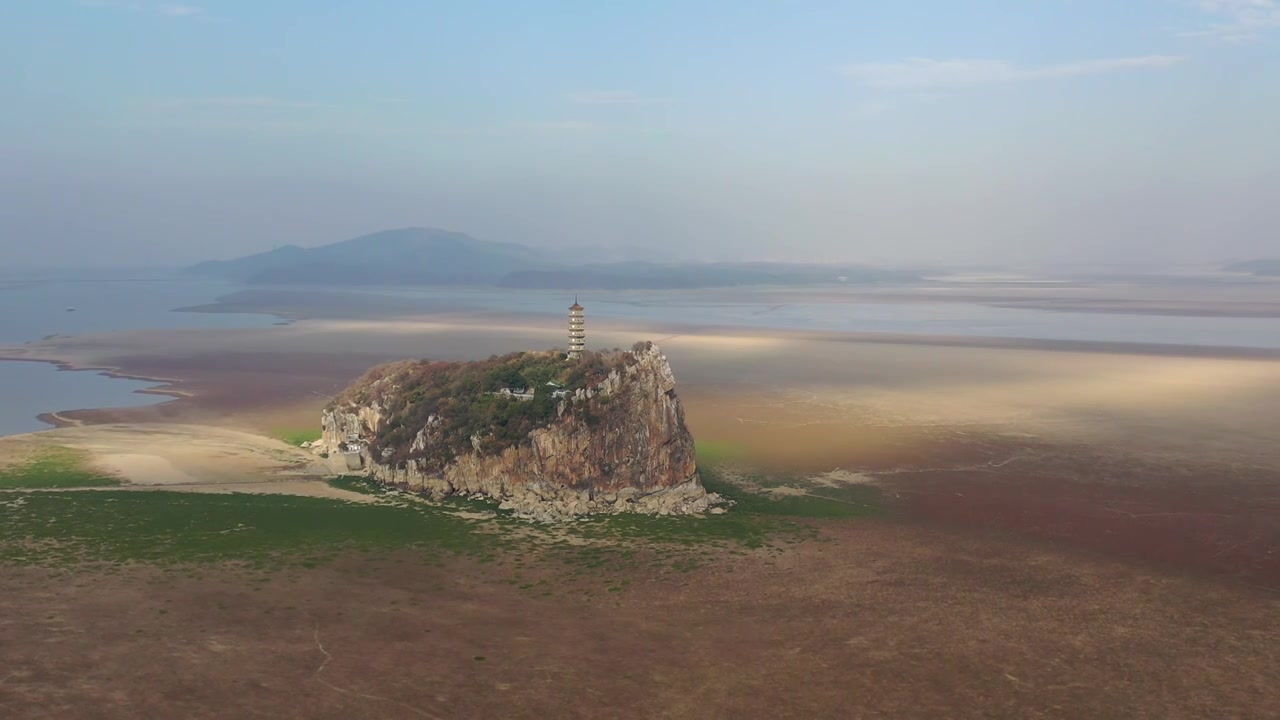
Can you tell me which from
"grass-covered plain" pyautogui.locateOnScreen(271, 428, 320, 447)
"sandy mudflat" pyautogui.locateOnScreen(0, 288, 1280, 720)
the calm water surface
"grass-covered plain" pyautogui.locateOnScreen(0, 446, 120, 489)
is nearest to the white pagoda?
"sandy mudflat" pyautogui.locateOnScreen(0, 288, 1280, 720)

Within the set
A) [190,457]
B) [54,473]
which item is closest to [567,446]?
[190,457]

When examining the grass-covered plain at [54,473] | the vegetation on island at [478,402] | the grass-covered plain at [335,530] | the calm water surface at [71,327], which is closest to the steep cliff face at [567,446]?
the vegetation on island at [478,402]

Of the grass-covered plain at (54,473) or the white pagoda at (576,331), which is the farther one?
the white pagoda at (576,331)

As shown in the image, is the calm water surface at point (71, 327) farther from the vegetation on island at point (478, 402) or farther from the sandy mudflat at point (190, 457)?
the vegetation on island at point (478, 402)

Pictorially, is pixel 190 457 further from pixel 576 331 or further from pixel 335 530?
pixel 576 331

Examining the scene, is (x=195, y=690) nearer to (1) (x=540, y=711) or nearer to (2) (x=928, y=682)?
(1) (x=540, y=711)

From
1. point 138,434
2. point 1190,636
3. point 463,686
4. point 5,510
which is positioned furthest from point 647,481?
point 138,434
